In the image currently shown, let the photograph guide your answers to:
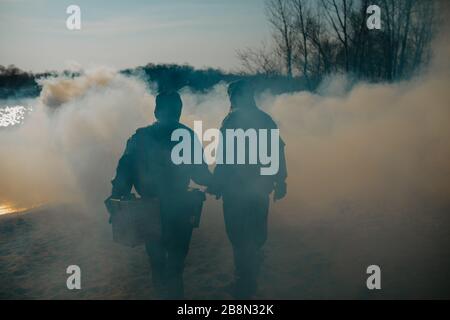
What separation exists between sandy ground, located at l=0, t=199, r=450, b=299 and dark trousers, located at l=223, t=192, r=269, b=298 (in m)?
0.24

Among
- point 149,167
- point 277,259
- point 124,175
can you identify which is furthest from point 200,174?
point 277,259

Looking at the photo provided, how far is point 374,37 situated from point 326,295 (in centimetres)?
2249

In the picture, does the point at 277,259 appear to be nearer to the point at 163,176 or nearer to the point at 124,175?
the point at 163,176

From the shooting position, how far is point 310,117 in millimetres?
16750

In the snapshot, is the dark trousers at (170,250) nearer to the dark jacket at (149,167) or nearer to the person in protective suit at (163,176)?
the person in protective suit at (163,176)

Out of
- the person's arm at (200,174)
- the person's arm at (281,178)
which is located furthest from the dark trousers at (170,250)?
the person's arm at (281,178)

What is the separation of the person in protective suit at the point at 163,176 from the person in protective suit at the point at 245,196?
587mm

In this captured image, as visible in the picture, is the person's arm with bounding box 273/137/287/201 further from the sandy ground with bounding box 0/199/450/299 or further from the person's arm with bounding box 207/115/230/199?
the sandy ground with bounding box 0/199/450/299

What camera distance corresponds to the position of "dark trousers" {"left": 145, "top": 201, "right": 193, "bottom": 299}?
3.97m

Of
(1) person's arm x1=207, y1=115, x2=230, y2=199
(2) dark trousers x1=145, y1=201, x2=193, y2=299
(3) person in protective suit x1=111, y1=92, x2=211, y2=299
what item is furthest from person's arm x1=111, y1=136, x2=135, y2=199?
(1) person's arm x1=207, y1=115, x2=230, y2=199

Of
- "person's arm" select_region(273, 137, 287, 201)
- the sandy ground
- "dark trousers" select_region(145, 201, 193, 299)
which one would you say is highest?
"person's arm" select_region(273, 137, 287, 201)

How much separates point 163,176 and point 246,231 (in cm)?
122

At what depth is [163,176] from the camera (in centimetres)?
394

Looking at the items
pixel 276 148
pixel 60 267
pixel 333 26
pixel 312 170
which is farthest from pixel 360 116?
pixel 60 267
